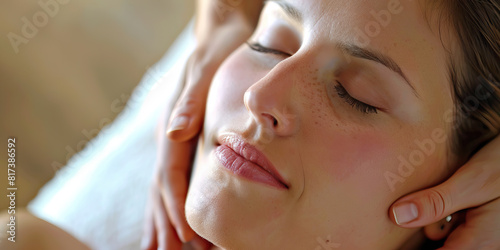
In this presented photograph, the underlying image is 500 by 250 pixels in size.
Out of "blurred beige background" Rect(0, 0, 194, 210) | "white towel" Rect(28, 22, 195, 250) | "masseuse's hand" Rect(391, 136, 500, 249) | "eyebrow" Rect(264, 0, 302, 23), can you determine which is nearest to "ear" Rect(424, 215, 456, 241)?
"masseuse's hand" Rect(391, 136, 500, 249)

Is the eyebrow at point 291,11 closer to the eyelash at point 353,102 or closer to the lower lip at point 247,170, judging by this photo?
the eyelash at point 353,102

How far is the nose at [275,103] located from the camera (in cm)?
70

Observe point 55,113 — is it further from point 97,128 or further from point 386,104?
point 386,104

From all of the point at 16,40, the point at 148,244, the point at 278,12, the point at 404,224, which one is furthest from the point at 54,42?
the point at 404,224

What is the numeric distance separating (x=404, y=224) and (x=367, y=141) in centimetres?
14

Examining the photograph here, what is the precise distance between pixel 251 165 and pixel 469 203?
341 mm

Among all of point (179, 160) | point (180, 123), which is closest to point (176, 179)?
point (179, 160)

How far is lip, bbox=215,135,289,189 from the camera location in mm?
719

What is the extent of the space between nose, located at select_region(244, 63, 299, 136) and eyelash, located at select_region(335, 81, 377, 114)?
0.07 m

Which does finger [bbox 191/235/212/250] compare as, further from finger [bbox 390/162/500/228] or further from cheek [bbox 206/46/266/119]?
finger [bbox 390/162/500/228]

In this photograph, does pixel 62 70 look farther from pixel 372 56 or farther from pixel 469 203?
pixel 469 203

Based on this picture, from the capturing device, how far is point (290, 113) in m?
0.71

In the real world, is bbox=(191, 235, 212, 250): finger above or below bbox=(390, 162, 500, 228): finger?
below

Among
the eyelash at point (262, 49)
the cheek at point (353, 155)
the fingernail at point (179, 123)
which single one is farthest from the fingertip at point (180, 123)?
the cheek at point (353, 155)
